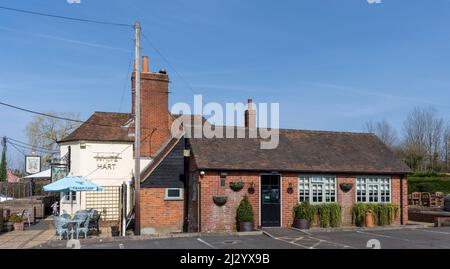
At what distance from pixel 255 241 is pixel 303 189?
5353 mm

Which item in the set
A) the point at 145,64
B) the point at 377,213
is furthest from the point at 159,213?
the point at 377,213

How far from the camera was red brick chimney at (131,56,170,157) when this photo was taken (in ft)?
82.3

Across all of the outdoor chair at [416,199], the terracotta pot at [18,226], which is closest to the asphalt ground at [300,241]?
the terracotta pot at [18,226]

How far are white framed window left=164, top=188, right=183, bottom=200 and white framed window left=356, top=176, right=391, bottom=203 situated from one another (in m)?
8.25

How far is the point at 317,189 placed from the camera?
21703mm

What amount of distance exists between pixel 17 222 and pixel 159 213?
7.17 metres

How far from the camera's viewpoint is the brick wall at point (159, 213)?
A: 68.7ft

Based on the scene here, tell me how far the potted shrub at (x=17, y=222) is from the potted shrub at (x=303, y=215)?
1289cm

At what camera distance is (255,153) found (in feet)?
72.6

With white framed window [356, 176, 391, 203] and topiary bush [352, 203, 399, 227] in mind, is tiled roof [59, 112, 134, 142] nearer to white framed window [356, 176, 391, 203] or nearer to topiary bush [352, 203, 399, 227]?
white framed window [356, 176, 391, 203]

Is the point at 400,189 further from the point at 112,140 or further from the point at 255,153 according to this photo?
the point at 112,140

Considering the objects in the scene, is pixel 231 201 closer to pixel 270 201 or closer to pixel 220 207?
pixel 220 207
